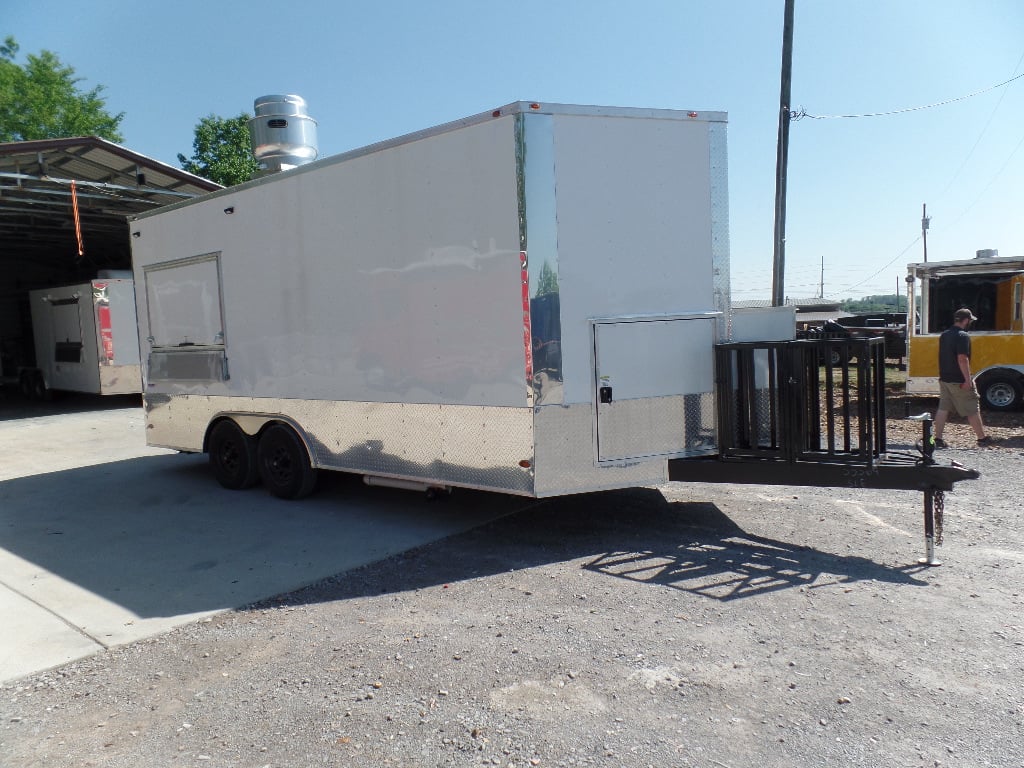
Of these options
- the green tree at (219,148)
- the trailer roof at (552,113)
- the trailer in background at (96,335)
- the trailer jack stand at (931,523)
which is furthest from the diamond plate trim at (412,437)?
the green tree at (219,148)

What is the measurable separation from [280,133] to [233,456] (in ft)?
11.2

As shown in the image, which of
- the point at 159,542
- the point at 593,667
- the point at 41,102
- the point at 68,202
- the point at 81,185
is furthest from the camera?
the point at 41,102

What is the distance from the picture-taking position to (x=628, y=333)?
534 centimetres

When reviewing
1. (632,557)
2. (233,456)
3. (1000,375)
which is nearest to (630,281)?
(632,557)

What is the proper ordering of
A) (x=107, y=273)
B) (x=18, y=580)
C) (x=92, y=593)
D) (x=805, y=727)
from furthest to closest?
(x=107, y=273)
(x=18, y=580)
(x=92, y=593)
(x=805, y=727)

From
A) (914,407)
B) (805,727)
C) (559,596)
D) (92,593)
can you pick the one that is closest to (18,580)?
(92,593)

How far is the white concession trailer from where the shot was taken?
517 cm

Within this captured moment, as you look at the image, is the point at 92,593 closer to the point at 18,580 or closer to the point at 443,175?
the point at 18,580

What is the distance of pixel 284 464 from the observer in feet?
23.7

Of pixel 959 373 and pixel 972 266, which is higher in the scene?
pixel 972 266

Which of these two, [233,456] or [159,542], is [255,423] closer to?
[233,456]

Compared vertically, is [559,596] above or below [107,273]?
below

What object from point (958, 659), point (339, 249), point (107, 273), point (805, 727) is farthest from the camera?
point (107, 273)

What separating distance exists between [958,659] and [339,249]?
5.01 metres
